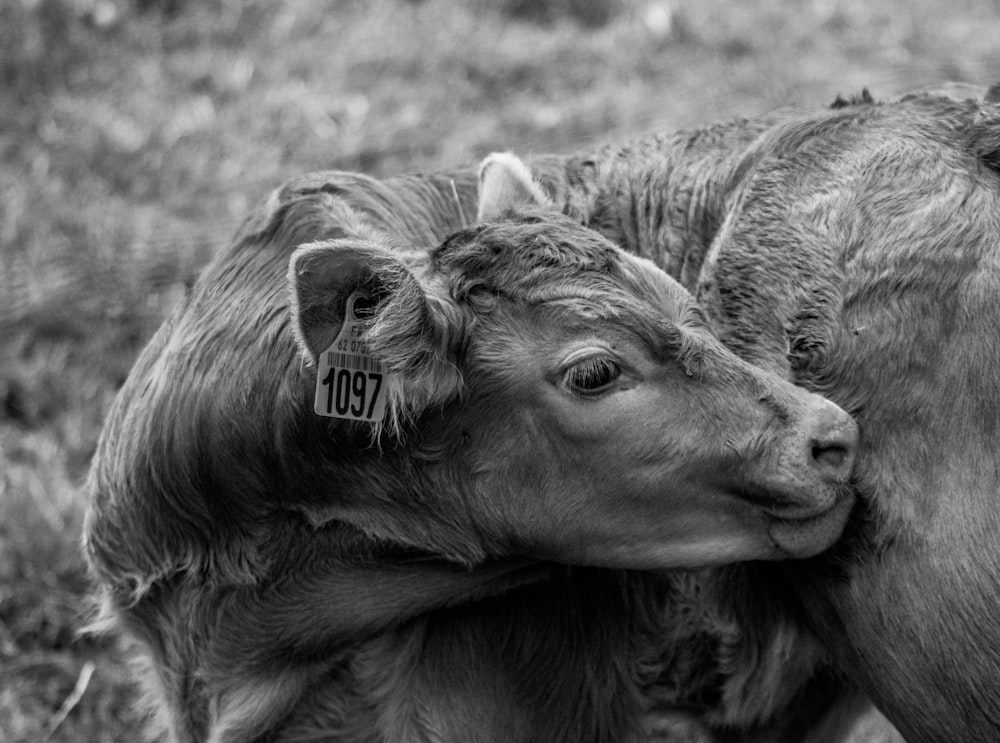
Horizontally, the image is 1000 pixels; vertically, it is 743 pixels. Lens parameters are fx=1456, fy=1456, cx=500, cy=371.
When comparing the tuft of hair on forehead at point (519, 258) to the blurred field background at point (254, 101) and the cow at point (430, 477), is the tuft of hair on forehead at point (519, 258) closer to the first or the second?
the cow at point (430, 477)

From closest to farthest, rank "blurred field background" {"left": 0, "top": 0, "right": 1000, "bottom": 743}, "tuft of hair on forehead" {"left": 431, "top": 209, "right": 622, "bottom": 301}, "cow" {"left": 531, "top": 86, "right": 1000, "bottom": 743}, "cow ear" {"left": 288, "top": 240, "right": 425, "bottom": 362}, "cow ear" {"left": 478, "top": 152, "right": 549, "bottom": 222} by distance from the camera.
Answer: "cow ear" {"left": 288, "top": 240, "right": 425, "bottom": 362}, "cow" {"left": 531, "top": 86, "right": 1000, "bottom": 743}, "tuft of hair on forehead" {"left": 431, "top": 209, "right": 622, "bottom": 301}, "cow ear" {"left": 478, "top": 152, "right": 549, "bottom": 222}, "blurred field background" {"left": 0, "top": 0, "right": 1000, "bottom": 743}

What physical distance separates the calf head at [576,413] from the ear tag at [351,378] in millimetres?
26

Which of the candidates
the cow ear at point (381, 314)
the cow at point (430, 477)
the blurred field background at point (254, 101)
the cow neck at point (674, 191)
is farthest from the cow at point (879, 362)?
the blurred field background at point (254, 101)

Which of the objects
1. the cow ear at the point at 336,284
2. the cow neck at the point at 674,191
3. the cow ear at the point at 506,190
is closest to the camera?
the cow ear at the point at 336,284

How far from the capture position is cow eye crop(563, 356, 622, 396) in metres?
3.94

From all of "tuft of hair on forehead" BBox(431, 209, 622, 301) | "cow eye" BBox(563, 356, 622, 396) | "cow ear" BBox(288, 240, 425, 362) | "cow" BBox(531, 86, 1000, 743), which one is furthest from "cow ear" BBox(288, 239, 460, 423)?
"cow" BBox(531, 86, 1000, 743)

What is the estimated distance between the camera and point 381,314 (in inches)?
153

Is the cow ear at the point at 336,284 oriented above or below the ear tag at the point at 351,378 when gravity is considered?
above

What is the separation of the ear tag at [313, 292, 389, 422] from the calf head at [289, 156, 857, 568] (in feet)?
0.09

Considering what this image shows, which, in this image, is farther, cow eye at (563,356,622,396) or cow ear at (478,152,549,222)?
cow ear at (478,152,549,222)

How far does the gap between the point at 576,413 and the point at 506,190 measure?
0.94 m

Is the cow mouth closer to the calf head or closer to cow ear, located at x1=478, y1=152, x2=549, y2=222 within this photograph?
the calf head

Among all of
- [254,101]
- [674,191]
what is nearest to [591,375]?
[674,191]

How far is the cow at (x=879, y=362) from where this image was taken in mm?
3969
